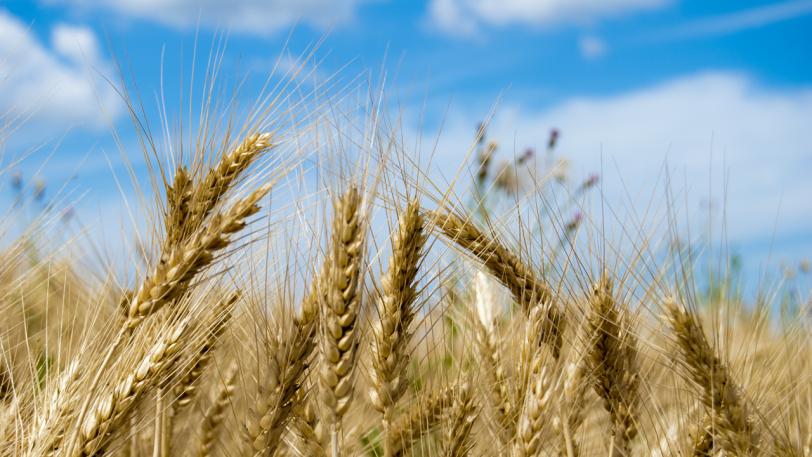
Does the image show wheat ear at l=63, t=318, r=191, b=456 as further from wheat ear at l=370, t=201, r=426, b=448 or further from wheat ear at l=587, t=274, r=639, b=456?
wheat ear at l=587, t=274, r=639, b=456

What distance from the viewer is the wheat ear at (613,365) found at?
2.38m

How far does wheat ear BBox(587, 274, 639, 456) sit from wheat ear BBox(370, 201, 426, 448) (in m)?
0.62

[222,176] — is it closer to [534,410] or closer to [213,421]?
[213,421]

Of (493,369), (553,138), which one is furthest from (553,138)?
(493,369)

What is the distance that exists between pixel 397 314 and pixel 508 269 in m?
0.53

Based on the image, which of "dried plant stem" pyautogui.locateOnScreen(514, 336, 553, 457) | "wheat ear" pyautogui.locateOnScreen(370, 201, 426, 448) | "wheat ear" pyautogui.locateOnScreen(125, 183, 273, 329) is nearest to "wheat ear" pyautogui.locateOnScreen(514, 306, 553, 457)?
"dried plant stem" pyautogui.locateOnScreen(514, 336, 553, 457)

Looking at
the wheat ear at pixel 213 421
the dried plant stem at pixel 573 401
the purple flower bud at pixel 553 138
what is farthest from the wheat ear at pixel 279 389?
the purple flower bud at pixel 553 138

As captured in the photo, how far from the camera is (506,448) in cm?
230

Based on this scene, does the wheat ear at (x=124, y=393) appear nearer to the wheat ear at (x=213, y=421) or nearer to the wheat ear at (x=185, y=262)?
the wheat ear at (x=185, y=262)

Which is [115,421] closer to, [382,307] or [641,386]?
[382,307]

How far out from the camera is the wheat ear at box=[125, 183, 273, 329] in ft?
7.09

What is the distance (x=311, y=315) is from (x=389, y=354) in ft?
0.74

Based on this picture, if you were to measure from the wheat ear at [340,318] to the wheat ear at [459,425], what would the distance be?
1.30 feet

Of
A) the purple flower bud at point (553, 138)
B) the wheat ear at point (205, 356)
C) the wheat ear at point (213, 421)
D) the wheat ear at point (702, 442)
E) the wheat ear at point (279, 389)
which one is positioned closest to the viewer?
the wheat ear at point (279, 389)
